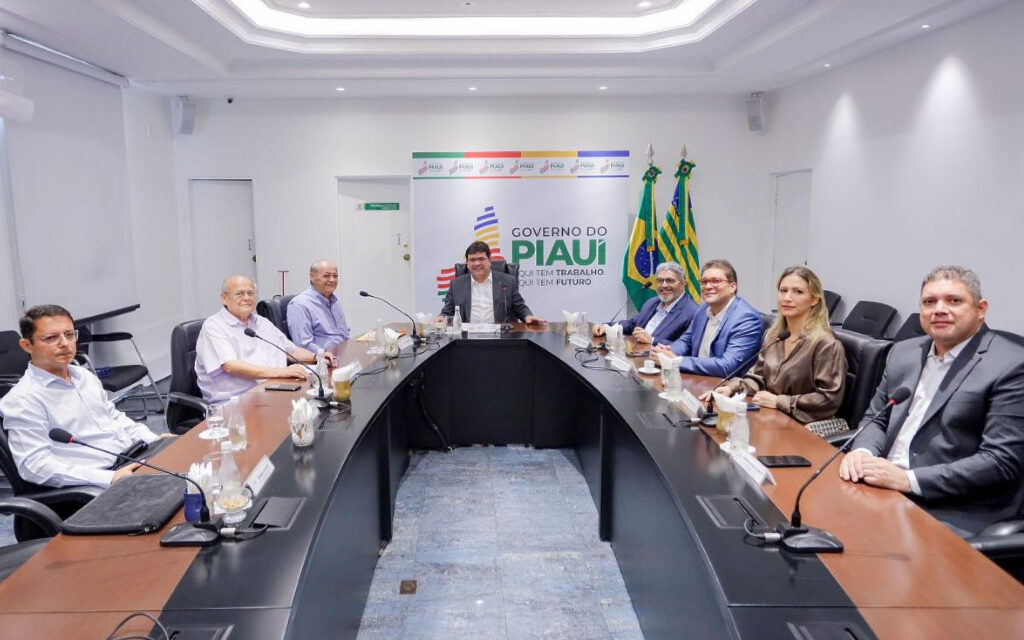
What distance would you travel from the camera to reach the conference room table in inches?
47.6

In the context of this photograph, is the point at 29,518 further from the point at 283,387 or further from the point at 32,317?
the point at 283,387

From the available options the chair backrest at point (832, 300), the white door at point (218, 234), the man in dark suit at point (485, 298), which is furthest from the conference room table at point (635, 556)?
the white door at point (218, 234)

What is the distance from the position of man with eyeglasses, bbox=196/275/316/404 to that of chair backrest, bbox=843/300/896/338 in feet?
13.5

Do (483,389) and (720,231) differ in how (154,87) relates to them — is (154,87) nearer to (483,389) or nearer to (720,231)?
(483,389)

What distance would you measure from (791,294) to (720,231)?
4.32 meters

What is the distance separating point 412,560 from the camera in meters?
2.82

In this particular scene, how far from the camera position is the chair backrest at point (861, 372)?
2434 mm

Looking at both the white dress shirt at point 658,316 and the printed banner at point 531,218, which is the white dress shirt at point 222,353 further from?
the printed banner at point 531,218

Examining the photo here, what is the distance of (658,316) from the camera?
427cm

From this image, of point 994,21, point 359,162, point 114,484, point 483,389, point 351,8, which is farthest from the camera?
point 359,162

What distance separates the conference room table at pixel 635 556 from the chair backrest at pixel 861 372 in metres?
0.33

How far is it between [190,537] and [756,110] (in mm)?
6450

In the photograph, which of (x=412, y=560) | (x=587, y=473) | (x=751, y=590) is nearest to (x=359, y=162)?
(x=587, y=473)

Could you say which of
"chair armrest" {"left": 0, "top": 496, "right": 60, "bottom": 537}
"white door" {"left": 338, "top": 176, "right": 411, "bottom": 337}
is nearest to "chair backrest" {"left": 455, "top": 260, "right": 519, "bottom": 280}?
"white door" {"left": 338, "top": 176, "right": 411, "bottom": 337}
